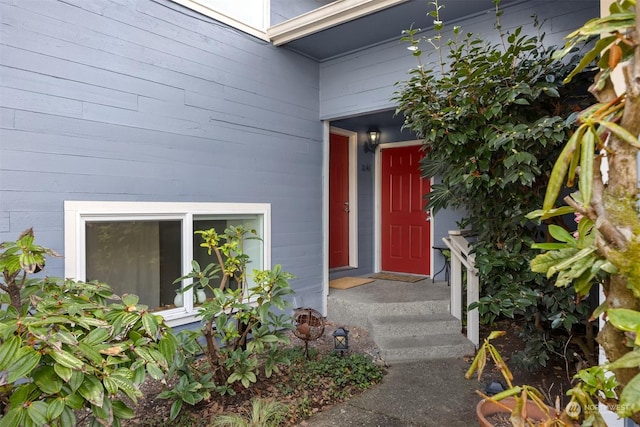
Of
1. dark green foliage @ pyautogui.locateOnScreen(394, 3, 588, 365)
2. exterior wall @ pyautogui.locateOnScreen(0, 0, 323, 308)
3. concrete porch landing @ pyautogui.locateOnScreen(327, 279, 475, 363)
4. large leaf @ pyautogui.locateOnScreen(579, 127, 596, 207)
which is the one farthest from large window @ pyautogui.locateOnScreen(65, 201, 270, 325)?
large leaf @ pyautogui.locateOnScreen(579, 127, 596, 207)

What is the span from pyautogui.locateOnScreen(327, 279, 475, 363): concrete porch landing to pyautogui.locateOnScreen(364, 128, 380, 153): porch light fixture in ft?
Result: 7.14

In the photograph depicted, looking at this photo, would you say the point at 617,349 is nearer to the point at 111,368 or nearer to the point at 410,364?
the point at 111,368

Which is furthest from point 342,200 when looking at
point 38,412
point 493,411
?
point 38,412

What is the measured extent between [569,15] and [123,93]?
11.8 ft

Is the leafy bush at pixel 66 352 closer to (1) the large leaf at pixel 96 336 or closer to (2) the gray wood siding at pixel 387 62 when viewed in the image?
(1) the large leaf at pixel 96 336

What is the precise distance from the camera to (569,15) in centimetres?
310

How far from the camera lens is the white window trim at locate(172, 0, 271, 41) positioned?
3338 mm

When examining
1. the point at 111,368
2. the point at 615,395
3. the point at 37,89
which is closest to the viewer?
the point at 615,395

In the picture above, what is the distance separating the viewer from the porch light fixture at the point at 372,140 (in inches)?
227

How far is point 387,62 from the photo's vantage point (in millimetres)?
3992

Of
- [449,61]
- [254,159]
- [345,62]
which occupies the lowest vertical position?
[254,159]

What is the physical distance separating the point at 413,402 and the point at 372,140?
3.93 metres

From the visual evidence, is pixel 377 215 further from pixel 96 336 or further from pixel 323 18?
pixel 96 336

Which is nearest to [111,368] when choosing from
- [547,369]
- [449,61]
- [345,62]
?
[547,369]
